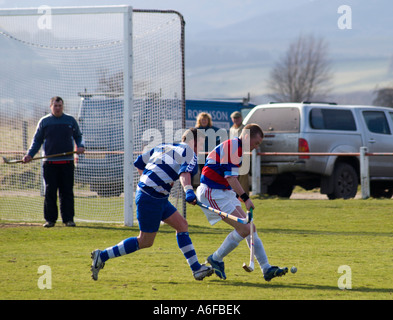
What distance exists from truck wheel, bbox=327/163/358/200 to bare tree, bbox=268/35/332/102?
268ft

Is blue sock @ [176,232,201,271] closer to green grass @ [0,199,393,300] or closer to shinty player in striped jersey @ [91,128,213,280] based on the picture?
shinty player in striped jersey @ [91,128,213,280]

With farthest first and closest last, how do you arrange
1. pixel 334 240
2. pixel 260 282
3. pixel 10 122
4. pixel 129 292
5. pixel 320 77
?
pixel 320 77 < pixel 10 122 < pixel 334 240 < pixel 260 282 < pixel 129 292

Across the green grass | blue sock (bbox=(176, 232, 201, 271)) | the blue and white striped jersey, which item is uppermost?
the blue and white striped jersey

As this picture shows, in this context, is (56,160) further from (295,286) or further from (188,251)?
(295,286)

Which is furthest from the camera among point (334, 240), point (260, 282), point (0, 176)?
point (0, 176)

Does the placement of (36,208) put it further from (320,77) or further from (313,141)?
(320,77)

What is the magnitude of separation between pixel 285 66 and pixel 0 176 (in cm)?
9975

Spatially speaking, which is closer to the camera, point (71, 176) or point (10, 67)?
point (71, 176)

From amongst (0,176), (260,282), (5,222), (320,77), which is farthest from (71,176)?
(320,77)

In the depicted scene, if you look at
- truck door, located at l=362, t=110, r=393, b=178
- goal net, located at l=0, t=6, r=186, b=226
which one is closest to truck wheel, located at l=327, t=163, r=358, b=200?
truck door, located at l=362, t=110, r=393, b=178

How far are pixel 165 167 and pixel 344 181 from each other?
33.6 ft

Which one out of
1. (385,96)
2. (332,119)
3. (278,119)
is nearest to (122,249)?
(278,119)

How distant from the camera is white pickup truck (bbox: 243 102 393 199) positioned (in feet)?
55.4

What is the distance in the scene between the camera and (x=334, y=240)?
11.2 meters
